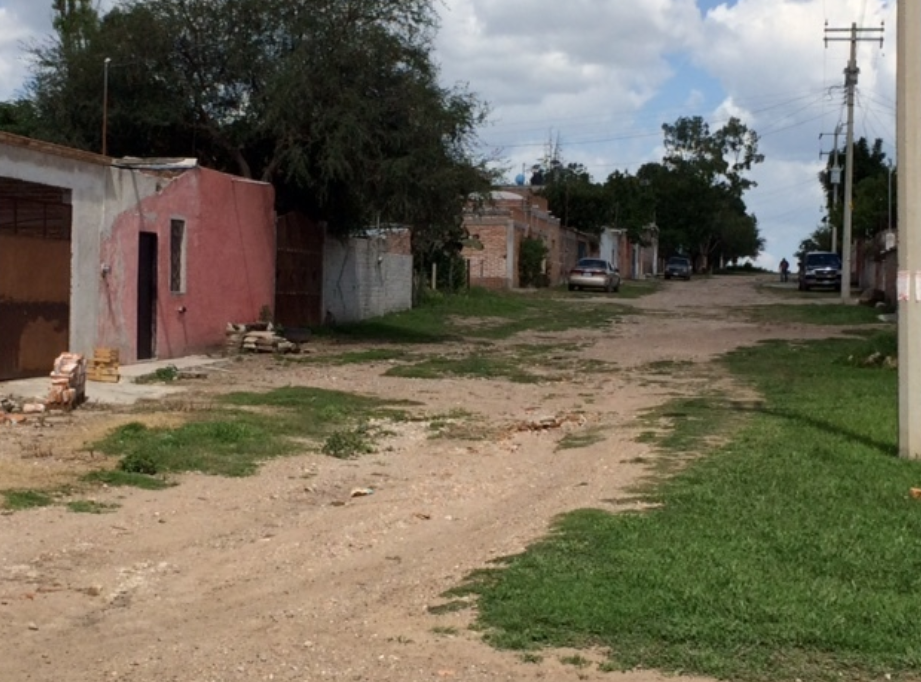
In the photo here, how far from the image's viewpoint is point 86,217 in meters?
20.1

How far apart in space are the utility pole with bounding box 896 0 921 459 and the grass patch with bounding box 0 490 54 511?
7919 mm

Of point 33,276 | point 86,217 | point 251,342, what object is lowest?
point 251,342

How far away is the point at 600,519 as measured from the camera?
32.7 feet

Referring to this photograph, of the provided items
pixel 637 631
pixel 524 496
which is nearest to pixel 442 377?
pixel 524 496

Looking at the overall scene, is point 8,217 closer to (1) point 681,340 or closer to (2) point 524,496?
(2) point 524,496

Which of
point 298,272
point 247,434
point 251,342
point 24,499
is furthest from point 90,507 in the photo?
point 298,272

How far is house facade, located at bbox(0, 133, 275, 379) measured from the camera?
18625mm

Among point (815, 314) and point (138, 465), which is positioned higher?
point (815, 314)

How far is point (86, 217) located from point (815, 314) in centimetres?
2806

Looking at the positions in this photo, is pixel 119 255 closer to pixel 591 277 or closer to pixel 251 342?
pixel 251 342

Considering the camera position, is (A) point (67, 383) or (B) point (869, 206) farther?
Answer: (B) point (869, 206)

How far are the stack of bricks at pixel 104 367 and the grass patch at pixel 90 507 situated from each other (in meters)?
8.34

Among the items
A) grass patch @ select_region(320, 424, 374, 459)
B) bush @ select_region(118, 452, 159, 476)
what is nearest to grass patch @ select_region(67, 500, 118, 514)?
bush @ select_region(118, 452, 159, 476)

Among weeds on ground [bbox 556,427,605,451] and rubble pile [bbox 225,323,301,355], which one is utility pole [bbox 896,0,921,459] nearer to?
weeds on ground [bbox 556,427,605,451]
